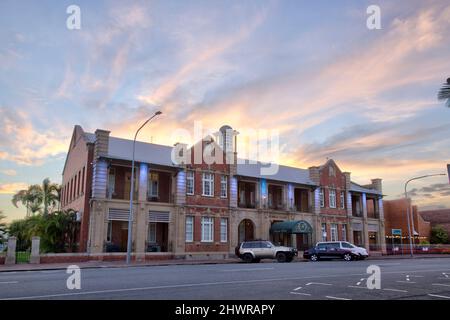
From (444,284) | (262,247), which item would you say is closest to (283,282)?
(444,284)

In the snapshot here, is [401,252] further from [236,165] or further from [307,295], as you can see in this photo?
[307,295]

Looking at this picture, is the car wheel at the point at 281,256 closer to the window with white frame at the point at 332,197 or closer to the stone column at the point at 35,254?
the stone column at the point at 35,254

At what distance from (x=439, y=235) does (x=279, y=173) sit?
30.4 meters

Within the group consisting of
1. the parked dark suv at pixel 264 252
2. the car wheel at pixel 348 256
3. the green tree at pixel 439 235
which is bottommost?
the car wheel at pixel 348 256

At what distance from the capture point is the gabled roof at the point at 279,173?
41812mm

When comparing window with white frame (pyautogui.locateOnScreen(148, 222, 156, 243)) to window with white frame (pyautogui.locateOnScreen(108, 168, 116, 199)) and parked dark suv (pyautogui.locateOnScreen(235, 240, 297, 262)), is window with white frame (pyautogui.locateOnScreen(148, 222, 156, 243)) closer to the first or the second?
window with white frame (pyautogui.locateOnScreen(108, 168, 116, 199))

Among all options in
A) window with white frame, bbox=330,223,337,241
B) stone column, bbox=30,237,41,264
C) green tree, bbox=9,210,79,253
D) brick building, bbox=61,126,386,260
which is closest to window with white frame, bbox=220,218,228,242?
brick building, bbox=61,126,386,260

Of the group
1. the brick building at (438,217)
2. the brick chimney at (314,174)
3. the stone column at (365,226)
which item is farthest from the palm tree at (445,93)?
the brick building at (438,217)

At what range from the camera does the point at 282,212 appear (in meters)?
43.2

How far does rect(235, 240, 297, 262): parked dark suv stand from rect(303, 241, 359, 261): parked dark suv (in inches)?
158

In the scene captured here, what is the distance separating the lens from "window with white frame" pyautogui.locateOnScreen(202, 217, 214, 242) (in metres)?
37.1

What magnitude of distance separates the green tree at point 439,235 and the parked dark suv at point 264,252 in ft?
126
